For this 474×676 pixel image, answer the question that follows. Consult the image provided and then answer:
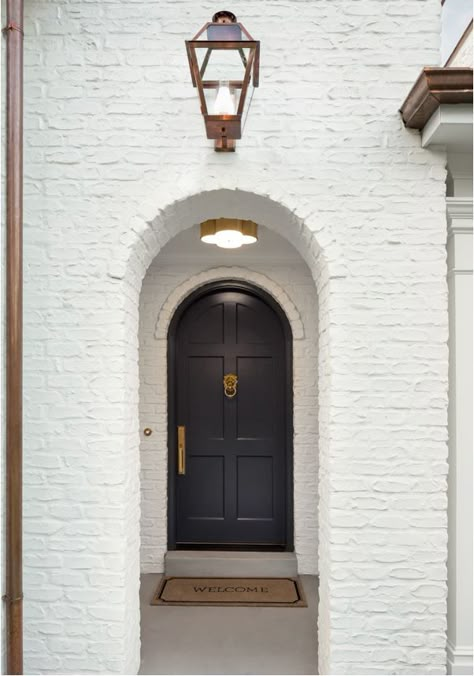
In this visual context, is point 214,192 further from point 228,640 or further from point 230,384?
point 228,640

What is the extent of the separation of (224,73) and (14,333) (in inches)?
61.7

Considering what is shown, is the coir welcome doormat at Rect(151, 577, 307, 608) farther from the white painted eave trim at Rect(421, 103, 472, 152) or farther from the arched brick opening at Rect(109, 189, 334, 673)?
the white painted eave trim at Rect(421, 103, 472, 152)

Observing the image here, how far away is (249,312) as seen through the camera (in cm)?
470

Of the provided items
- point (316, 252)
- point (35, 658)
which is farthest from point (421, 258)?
point (35, 658)

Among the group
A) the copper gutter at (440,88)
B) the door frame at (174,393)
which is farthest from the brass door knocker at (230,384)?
the copper gutter at (440,88)

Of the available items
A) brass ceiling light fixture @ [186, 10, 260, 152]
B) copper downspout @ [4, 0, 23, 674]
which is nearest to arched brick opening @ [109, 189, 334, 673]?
→ brass ceiling light fixture @ [186, 10, 260, 152]

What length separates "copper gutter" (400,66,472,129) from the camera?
7.46 feet

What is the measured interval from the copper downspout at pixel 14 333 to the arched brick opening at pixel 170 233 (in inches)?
17.7

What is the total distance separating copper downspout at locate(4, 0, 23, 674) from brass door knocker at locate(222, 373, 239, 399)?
2352 mm

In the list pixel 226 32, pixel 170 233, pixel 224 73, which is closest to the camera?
pixel 226 32

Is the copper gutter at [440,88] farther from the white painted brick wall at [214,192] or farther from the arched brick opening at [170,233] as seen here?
the arched brick opening at [170,233]

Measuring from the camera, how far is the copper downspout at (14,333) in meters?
2.39

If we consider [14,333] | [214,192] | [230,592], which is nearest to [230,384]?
[230,592]

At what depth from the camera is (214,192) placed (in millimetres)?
2678
